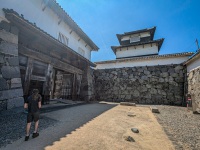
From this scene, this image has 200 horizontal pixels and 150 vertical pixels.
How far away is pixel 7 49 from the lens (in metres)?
4.42

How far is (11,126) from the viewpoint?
3.08m

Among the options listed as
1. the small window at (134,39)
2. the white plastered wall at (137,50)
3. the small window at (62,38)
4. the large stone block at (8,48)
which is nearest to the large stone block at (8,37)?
the large stone block at (8,48)

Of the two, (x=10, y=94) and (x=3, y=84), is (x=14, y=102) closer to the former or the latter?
(x=10, y=94)

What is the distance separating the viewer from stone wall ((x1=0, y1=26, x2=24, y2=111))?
13.0 ft

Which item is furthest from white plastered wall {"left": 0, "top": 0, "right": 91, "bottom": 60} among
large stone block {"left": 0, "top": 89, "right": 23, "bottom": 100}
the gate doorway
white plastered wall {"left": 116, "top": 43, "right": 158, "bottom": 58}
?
white plastered wall {"left": 116, "top": 43, "right": 158, "bottom": 58}

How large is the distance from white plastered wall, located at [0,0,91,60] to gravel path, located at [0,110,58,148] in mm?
3811

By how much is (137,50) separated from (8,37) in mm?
17291

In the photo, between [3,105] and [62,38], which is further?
[62,38]

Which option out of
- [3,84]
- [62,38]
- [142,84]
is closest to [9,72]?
[3,84]

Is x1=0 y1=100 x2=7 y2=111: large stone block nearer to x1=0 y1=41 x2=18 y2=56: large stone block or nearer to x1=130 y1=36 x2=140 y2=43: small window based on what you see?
x1=0 y1=41 x2=18 y2=56: large stone block

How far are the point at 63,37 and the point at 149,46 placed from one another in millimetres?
13932

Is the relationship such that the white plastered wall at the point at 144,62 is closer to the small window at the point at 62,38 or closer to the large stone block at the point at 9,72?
the small window at the point at 62,38

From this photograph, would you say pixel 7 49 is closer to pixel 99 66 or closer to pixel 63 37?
pixel 63 37

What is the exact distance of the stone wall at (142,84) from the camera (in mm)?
10766
